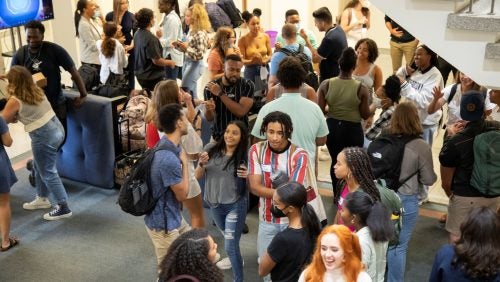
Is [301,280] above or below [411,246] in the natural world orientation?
above

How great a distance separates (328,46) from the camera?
6309mm

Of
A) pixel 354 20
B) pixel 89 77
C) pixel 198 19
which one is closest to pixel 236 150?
pixel 89 77

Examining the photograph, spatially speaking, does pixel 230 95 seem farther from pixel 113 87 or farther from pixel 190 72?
pixel 190 72

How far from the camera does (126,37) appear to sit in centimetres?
815

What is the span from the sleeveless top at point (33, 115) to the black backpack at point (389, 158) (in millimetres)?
2674

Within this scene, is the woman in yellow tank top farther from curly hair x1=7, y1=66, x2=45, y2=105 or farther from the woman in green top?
curly hair x1=7, y1=66, x2=45, y2=105

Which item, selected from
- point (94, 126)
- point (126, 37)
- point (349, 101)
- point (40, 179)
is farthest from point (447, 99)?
point (126, 37)

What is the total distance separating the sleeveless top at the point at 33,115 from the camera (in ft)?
15.6

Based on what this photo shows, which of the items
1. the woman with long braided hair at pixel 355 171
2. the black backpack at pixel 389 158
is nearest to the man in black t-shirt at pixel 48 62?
the black backpack at pixel 389 158

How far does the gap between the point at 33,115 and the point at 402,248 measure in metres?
3.03

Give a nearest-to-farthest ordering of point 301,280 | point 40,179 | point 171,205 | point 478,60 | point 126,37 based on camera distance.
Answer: point 301,280 < point 478,60 < point 171,205 < point 40,179 < point 126,37

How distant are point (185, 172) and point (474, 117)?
6.15 feet

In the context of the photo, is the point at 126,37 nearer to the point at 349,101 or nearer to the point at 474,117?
the point at 349,101

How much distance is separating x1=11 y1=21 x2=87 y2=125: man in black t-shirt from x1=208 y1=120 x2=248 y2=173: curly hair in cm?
215
